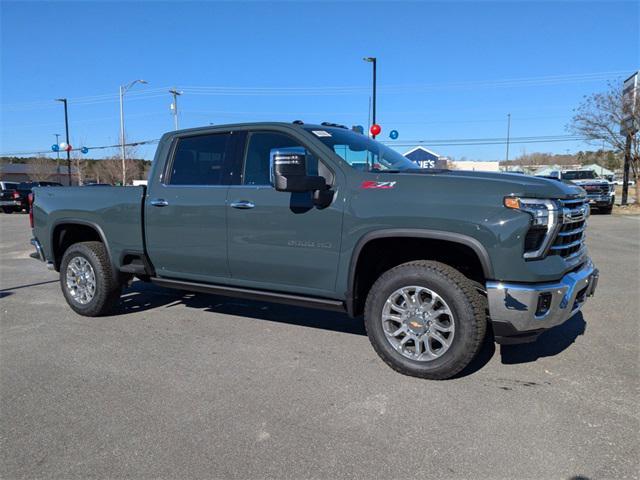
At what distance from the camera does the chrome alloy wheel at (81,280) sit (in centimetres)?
566

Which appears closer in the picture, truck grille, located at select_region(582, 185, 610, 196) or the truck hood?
the truck hood

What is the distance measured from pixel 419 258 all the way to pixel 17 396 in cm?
324

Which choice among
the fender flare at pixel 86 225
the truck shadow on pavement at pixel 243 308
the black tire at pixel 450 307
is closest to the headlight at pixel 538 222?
the black tire at pixel 450 307

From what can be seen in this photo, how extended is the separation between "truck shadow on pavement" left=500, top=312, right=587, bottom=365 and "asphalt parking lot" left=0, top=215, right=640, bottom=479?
25 millimetres

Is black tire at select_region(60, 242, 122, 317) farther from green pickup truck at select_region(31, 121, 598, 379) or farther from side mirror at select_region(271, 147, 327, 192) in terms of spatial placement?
side mirror at select_region(271, 147, 327, 192)

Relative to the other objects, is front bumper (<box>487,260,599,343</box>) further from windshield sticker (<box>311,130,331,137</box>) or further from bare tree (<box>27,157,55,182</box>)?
bare tree (<box>27,157,55,182</box>)

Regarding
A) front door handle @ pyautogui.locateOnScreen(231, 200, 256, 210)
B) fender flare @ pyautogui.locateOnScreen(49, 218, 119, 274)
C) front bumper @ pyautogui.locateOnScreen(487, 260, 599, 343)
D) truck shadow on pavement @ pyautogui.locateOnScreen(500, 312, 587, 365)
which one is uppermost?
front door handle @ pyautogui.locateOnScreen(231, 200, 256, 210)

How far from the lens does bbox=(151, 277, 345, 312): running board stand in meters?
4.22

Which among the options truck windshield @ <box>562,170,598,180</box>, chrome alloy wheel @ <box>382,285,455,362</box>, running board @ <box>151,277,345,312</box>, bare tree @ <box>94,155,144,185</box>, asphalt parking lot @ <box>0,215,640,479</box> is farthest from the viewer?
bare tree @ <box>94,155,144,185</box>

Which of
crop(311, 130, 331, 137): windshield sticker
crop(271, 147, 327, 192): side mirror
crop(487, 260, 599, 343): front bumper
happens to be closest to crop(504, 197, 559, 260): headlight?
crop(487, 260, 599, 343): front bumper

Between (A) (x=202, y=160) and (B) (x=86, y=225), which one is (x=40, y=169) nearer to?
(B) (x=86, y=225)

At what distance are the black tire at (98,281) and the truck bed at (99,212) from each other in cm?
18

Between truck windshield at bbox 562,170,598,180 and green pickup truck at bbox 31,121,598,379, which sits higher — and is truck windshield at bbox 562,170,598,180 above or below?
above

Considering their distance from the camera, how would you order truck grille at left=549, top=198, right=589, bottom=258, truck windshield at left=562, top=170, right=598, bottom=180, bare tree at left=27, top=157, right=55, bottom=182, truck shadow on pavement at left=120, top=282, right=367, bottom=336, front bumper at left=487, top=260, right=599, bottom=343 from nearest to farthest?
front bumper at left=487, top=260, right=599, bottom=343, truck grille at left=549, top=198, right=589, bottom=258, truck shadow on pavement at left=120, top=282, right=367, bottom=336, truck windshield at left=562, top=170, right=598, bottom=180, bare tree at left=27, top=157, right=55, bottom=182
